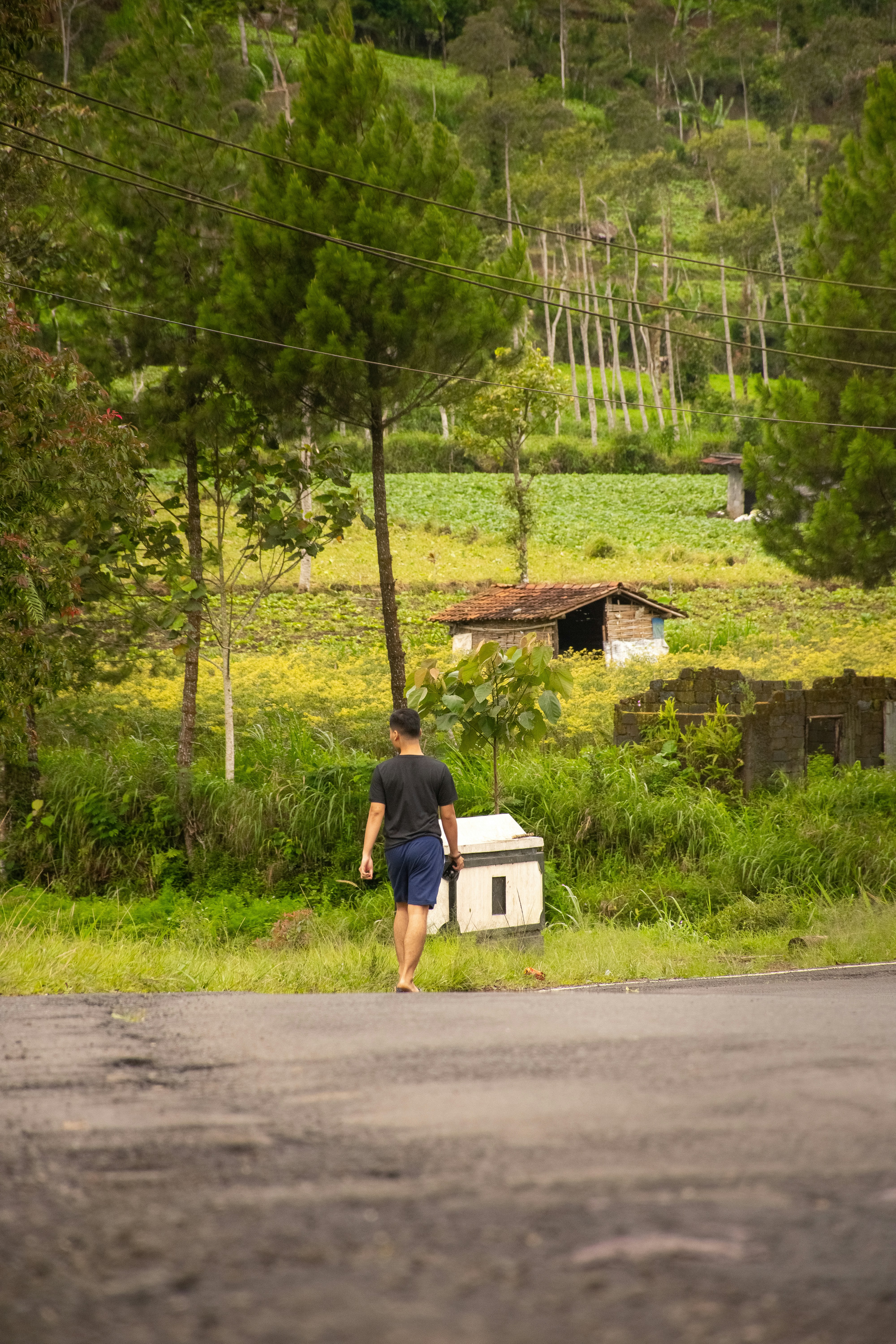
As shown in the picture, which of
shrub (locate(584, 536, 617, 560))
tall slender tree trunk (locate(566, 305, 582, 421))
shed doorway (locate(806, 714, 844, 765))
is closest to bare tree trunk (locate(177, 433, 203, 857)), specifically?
shed doorway (locate(806, 714, 844, 765))

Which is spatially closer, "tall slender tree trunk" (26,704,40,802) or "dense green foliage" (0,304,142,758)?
"dense green foliage" (0,304,142,758)

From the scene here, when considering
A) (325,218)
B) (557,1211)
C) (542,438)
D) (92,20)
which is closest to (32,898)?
(325,218)

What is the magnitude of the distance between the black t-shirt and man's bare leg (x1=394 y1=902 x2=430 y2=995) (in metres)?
0.44

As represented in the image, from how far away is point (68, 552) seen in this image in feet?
38.4

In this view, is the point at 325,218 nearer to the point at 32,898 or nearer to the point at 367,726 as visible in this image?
the point at 367,726

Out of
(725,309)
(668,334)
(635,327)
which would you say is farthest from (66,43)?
(725,309)

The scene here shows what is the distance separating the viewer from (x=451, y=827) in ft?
25.9

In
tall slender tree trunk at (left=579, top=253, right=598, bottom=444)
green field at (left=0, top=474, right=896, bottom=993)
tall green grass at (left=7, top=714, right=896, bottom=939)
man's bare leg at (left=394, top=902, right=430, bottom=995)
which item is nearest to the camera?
man's bare leg at (left=394, top=902, right=430, bottom=995)

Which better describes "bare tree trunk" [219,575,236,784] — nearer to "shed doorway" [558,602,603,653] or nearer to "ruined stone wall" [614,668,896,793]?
"ruined stone wall" [614,668,896,793]

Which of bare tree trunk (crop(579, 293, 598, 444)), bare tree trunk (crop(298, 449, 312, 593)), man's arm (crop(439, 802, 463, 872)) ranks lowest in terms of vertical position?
man's arm (crop(439, 802, 463, 872))

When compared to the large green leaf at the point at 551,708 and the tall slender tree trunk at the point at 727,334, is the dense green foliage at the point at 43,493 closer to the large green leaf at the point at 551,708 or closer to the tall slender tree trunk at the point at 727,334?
the large green leaf at the point at 551,708

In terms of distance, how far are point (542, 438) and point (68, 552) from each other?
5878 centimetres

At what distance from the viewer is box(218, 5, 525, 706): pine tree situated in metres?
15.0

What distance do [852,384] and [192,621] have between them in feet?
36.8
